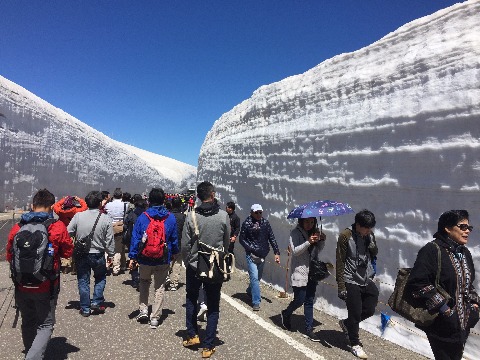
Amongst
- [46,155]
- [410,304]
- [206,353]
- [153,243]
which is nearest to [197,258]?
[153,243]

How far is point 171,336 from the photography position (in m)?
4.38

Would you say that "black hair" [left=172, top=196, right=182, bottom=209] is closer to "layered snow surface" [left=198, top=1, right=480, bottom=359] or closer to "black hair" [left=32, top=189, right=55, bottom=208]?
"layered snow surface" [left=198, top=1, right=480, bottom=359]

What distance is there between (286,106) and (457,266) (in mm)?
6102

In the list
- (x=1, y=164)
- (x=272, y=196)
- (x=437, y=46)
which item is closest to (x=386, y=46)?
(x=437, y=46)

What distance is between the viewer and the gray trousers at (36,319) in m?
3.23

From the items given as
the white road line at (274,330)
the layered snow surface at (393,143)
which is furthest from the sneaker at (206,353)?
the layered snow surface at (393,143)

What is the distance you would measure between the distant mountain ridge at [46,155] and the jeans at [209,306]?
885 inches

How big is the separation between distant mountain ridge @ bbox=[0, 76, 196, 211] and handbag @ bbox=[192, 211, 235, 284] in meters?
22.7

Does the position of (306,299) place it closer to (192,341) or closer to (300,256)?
(300,256)

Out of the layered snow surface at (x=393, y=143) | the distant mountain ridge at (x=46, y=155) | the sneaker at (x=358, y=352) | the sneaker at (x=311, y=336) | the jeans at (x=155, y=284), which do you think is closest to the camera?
the sneaker at (x=358, y=352)

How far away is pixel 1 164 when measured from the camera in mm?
22750

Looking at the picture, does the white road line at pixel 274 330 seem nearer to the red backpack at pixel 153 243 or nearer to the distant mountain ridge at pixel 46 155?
the red backpack at pixel 153 243

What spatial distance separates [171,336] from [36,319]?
5.15ft

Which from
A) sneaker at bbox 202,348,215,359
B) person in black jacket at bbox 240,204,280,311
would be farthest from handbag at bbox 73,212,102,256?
person in black jacket at bbox 240,204,280,311
